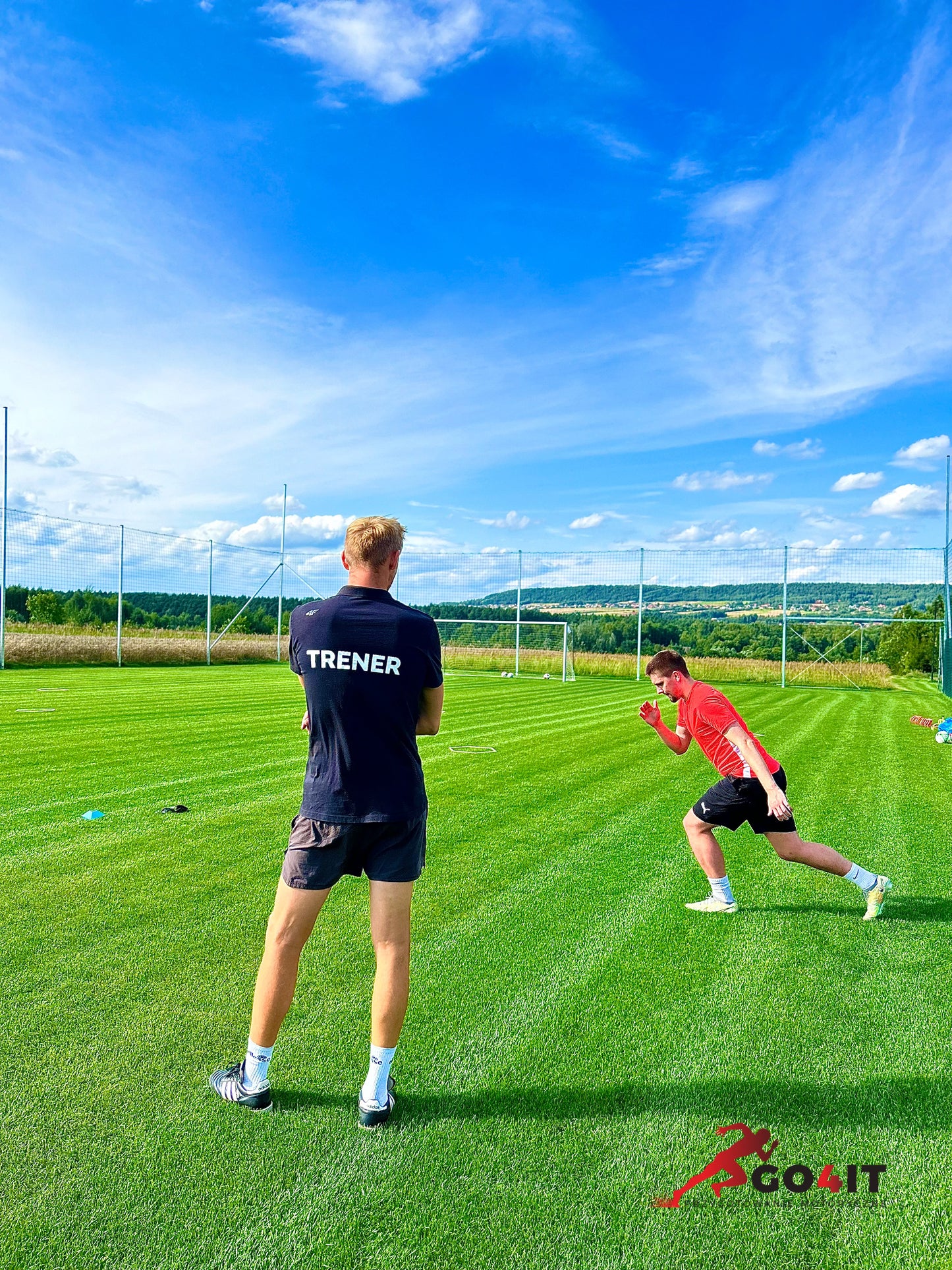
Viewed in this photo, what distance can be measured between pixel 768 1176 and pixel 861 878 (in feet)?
8.43

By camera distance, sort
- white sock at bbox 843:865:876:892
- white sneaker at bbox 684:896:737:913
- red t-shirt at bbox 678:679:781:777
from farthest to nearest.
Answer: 1. white sneaker at bbox 684:896:737:913
2. white sock at bbox 843:865:876:892
3. red t-shirt at bbox 678:679:781:777

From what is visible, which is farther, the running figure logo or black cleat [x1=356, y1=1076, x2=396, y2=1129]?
black cleat [x1=356, y1=1076, x2=396, y2=1129]

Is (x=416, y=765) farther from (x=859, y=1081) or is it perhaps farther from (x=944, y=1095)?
(x=944, y=1095)

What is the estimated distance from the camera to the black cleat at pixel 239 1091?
2717mm

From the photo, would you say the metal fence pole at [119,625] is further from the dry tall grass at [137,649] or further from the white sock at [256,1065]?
the white sock at [256,1065]

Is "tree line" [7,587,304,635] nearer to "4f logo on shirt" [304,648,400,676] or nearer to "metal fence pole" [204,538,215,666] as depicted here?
"metal fence pole" [204,538,215,666]

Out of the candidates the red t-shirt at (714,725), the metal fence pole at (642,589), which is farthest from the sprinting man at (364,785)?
the metal fence pole at (642,589)

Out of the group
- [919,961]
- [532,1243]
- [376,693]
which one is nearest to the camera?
[532,1243]

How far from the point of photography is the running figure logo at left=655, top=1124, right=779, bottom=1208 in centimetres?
241

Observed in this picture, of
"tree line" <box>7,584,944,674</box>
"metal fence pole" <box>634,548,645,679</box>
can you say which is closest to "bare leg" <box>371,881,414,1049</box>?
"tree line" <box>7,584,944,674</box>

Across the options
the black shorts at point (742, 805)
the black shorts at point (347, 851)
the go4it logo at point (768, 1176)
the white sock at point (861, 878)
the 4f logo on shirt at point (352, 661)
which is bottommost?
the go4it logo at point (768, 1176)

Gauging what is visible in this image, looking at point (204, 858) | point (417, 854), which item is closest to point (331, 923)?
point (204, 858)

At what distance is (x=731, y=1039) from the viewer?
328 cm

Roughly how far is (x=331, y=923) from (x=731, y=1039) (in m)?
2.11
